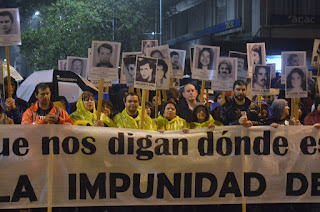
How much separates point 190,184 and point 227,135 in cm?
70

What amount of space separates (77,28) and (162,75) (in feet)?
69.6

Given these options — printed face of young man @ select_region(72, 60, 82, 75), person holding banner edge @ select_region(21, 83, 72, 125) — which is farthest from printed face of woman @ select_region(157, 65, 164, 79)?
printed face of young man @ select_region(72, 60, 82, 75)

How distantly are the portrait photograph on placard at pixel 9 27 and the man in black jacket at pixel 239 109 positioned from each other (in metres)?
2.89

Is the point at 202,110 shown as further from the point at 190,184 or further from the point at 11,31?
the point at 11,31

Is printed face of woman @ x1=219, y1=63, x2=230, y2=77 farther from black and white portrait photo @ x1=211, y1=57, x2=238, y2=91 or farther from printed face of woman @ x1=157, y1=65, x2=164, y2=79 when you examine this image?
printed face of woman @ x1=157, y1=65, x2=164, y2=79

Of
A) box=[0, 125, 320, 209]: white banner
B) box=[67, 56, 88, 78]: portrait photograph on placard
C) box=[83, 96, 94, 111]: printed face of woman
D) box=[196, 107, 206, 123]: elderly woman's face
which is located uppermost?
box=[67, 56, 88, 78]: portrait photograph on placard

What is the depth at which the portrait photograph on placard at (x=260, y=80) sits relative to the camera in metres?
9.14

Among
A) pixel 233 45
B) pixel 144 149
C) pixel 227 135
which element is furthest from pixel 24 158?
pixel 233 45

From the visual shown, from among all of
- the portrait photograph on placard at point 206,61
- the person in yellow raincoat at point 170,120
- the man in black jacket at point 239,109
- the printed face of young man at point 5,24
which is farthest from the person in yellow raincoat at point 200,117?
the printed face of young man at point 5,24

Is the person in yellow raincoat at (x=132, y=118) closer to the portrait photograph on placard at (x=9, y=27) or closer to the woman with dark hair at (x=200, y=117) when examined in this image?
the woman with dark hair at (x=200, y=117)

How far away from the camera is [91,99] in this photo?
28.2ft

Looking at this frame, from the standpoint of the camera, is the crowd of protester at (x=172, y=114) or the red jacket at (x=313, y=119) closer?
the crowd of protester at (x=172, y=114)

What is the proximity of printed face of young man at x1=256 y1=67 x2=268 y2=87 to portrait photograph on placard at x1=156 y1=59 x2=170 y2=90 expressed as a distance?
50.7 inches

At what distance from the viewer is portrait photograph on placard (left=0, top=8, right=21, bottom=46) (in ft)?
27.7
